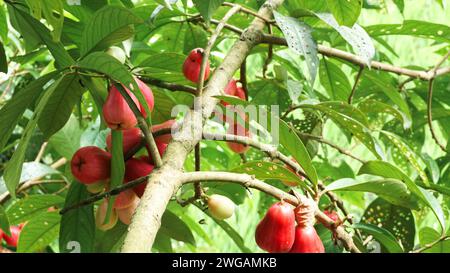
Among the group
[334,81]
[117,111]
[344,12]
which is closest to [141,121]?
[117,111]

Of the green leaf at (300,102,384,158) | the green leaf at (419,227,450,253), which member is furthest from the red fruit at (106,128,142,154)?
the green leaf at (419,227,450,253)

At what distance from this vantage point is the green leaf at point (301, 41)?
28.9 inches

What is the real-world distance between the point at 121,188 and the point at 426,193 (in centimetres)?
36

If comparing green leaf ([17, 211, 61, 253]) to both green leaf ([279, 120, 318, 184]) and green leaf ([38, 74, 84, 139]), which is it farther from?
green leaf ([279, 120, 318, 184])

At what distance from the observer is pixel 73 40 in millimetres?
801

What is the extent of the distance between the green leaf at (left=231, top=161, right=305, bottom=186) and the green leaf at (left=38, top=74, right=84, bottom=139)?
179mm

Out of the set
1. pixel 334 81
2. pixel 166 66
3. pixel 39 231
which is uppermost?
pixel 334 81

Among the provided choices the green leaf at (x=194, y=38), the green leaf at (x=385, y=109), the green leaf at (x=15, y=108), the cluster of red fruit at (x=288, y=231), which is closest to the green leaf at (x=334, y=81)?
the green leaf at (x=385, y=109)

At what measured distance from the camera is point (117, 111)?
623 millimetres

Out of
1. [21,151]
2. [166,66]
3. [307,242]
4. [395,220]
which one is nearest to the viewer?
[21,151]

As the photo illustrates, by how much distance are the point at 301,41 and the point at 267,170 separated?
5.7 inches

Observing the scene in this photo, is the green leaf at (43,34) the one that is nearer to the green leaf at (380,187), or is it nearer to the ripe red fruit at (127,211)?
the ripe red fruit at (127,211)

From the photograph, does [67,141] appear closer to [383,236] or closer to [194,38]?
[194,38]
